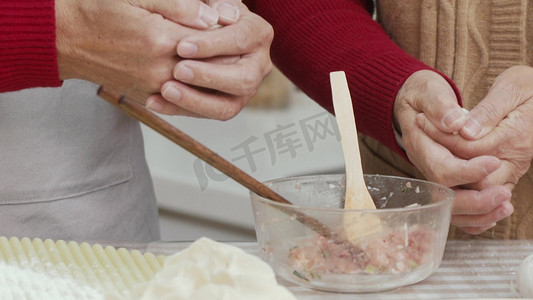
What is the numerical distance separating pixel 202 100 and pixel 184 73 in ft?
0.14

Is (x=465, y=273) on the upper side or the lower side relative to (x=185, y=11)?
lower

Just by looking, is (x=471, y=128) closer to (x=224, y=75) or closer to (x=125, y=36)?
(x=224, y=75)

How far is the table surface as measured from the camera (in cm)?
65

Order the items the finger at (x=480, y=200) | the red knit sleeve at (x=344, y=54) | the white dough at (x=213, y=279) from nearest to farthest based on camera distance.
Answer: the white dough at (x=213, y=279) < the finger at (x=480, y=200) < the red knit sleeve at (x=344, y=54)

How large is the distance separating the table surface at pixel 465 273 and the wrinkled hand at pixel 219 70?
16 cm

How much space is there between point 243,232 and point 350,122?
38.0 inches

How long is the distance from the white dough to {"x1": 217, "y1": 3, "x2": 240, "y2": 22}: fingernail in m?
0.36

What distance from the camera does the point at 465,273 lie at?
710 millimetres

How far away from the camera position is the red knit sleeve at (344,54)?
0.89 metres

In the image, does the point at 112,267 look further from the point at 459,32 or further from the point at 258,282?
the point at 459,32

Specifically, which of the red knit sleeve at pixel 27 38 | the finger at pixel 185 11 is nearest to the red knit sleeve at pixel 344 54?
the finger at pixel 185 11

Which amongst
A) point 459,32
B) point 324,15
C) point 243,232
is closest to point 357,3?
point 324,15

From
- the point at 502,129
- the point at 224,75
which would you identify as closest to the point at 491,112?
the point at 502,129

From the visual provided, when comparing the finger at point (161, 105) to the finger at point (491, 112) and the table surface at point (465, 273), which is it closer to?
the table surface at point (465, 273)
